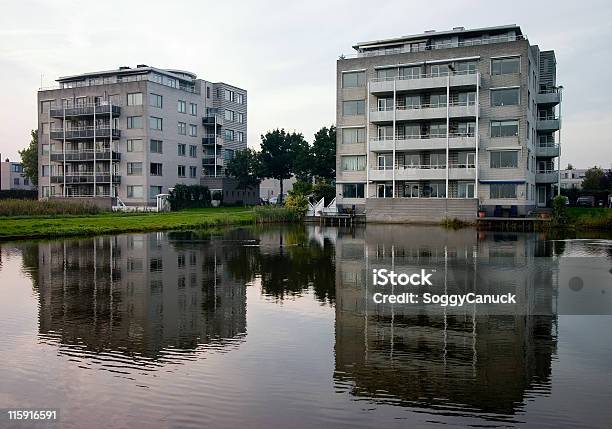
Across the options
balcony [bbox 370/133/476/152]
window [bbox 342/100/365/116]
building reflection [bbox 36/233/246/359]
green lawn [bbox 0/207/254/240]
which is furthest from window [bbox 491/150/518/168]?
building reflection [bbox 36/233/246/359]

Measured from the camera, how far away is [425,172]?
62.3 metres

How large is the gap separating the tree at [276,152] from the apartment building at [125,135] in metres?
6.70

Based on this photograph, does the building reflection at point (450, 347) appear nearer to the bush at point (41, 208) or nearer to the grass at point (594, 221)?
the grass at point (594, 221)

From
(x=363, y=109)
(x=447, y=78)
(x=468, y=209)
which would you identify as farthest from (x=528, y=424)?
(x=363, y=109)

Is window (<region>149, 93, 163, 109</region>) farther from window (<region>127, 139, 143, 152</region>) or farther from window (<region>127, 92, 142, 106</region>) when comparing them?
window (<region>127, 139, 143, 152</region>)

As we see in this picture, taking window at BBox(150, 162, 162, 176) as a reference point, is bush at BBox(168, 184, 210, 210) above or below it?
below

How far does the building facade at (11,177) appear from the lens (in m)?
138

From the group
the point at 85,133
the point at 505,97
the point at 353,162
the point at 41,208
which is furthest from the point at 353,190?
the point at 85,133

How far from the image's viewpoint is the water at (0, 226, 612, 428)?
8.54 metres

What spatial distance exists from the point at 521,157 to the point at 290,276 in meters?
45.1

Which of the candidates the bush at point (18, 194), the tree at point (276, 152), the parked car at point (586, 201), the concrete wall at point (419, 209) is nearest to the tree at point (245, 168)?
the tree at point (276, 152)

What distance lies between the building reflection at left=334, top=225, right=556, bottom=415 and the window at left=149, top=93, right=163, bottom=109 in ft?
204

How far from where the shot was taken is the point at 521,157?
60250 mm

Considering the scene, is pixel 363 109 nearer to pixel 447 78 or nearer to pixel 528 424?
pixel 447 78
